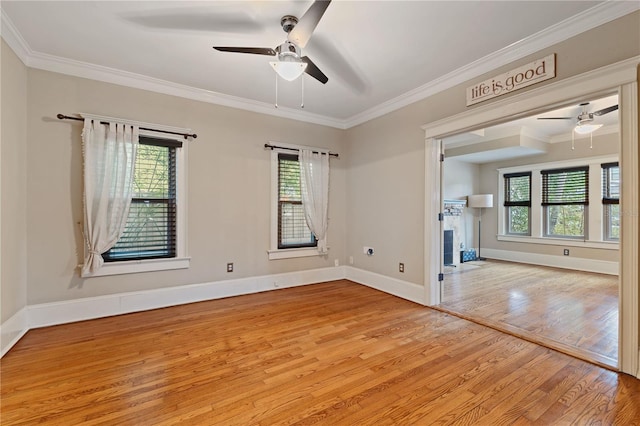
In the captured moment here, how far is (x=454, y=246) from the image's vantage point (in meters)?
6.57

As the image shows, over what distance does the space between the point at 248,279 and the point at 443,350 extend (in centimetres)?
273

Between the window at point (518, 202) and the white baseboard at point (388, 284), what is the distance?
194 inches

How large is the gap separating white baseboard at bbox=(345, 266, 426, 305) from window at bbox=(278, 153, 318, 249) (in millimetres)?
966

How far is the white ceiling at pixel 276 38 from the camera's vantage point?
7.45ft

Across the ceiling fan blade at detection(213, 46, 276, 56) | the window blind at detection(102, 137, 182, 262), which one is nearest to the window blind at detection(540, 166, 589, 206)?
the ceiling fan blade at detection(213, 46, 276, 56)

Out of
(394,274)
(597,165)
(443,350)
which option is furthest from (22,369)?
(597,165)

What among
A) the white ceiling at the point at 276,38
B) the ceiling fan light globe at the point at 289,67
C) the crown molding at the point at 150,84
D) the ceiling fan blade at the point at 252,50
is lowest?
the ceiling fan light globe at the point at 289,67

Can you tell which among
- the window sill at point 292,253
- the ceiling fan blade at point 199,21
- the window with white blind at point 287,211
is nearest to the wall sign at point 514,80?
the ceiling fan blade at point 199,21

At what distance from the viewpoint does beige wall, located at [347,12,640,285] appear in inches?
97.3

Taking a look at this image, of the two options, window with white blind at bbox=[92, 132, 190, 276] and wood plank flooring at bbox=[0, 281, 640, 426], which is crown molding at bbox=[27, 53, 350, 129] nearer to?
window with white blind at bbox=[92, 132, 190, 276]

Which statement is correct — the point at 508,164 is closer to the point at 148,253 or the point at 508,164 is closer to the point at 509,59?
the point at 509,59

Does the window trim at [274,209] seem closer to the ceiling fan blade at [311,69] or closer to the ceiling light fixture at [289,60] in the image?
the ceiling fan blade at [311,69]

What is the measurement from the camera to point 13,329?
2.59 metres

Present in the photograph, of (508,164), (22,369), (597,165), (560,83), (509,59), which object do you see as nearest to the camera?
(22,369)
